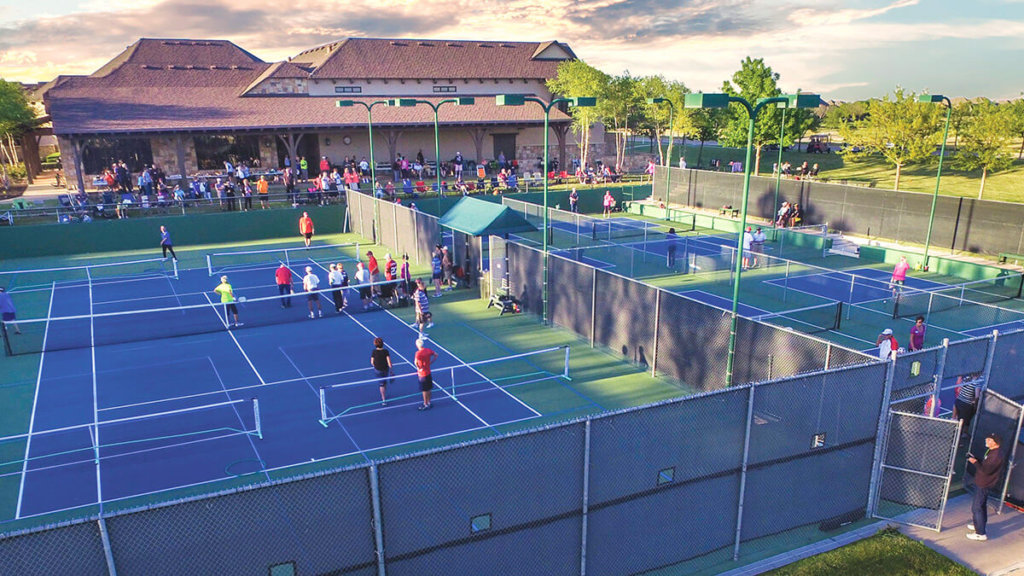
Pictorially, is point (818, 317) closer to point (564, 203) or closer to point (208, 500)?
point (208, 500)

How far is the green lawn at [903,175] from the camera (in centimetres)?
4878

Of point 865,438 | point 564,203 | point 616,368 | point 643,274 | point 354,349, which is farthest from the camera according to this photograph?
point 564,203

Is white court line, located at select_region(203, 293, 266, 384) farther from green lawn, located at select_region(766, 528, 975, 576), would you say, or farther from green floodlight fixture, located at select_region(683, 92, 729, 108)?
green lawn, located at select_region(766, 528, 975, 576)

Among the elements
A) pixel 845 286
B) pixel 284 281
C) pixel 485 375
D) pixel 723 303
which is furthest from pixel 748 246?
pixel 284 281

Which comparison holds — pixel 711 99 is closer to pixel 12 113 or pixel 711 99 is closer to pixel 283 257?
pixel 283 257

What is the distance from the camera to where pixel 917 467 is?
1033 centimetres

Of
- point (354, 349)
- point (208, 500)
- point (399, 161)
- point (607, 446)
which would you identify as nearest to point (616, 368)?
point (354, 349)

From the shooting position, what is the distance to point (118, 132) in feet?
131

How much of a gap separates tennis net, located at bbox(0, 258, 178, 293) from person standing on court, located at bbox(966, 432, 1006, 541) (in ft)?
84.7

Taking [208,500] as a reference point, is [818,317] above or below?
below

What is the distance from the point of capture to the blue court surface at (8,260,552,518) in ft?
42.0

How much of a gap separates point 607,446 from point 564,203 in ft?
125

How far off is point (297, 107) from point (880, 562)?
46.5 m

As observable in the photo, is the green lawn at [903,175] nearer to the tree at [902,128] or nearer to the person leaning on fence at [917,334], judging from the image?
the tree at [902,128]
